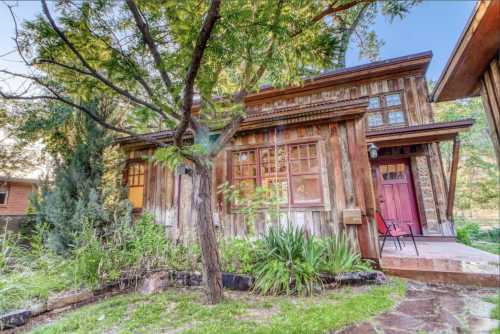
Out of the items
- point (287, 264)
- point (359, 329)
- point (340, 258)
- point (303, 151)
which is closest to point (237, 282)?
point (287, 264)

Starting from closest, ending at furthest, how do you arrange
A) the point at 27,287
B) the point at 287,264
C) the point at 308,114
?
the point at 27,287 < the point at 287,264 < the point at 308,114

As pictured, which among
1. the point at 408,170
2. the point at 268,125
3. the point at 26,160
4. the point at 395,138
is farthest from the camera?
the point at 26,160

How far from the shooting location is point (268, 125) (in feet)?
15.7

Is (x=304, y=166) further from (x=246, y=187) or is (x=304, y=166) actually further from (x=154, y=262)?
(x=154, y=262)

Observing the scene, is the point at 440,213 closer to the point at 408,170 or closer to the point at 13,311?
the point at 408,170

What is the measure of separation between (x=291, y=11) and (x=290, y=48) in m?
0.51

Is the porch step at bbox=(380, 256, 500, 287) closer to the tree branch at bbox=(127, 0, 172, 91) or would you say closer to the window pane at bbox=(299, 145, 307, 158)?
the window pane at bbox=(299, 145, 307, 158)

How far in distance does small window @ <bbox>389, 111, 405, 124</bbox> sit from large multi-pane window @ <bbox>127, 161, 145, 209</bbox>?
727 cm

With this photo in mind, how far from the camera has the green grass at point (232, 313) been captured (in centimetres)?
239

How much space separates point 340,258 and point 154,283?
298 cm

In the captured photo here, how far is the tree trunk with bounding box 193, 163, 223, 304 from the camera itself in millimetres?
3037

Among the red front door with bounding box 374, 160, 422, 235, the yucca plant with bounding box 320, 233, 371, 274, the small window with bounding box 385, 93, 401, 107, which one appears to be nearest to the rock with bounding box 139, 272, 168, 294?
the yucca plant with bounding box 320, 233, 371, 274

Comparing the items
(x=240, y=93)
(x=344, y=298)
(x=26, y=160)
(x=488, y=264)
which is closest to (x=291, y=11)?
(x=240, y=93)

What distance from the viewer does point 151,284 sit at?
3.73 m
